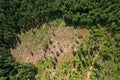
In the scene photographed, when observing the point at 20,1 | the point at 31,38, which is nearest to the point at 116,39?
the point at 31,38

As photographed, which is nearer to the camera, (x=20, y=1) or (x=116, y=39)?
(x=116, y=39)

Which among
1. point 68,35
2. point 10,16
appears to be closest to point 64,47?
point 68,35

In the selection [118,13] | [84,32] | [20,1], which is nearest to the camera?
[118,13]

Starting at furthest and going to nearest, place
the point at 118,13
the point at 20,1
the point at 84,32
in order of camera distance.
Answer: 1. the point at 20,1
2. the point at 84,32
3. the point at 118,13

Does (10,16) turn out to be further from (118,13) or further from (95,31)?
(118,13)

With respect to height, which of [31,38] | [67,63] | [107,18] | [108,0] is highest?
[108,0]

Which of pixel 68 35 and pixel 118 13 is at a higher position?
pixel 118 13
